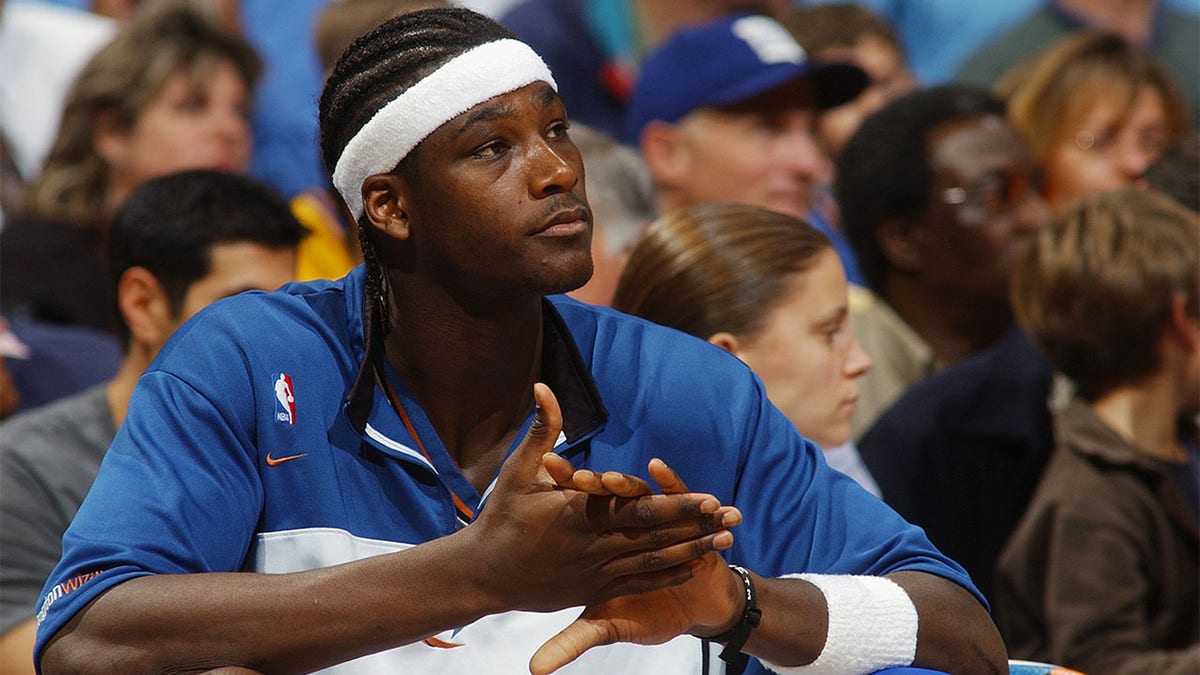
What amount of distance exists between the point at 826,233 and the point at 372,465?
258 centimetres

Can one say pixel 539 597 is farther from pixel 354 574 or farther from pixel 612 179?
pixel 612 179

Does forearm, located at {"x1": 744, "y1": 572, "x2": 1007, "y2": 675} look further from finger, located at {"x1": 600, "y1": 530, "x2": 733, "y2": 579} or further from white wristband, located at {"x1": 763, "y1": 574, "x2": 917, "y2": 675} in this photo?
finger, located at {"x1": 600, "y1": 530, "x2": 733, "y2": 579}

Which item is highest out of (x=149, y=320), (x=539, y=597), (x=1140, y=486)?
(x=149, y=320)

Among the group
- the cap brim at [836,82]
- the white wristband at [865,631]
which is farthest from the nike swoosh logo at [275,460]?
the cap brim at [836,82]

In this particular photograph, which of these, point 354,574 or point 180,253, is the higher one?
point 180,253

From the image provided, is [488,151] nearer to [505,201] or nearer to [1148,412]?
[505,201]

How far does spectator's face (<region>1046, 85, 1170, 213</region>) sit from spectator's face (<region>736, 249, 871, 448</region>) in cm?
233

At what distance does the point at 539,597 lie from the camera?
200cm

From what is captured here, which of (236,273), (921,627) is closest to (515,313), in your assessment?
(921,627)

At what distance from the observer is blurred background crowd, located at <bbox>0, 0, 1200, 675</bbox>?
3221 millimetres

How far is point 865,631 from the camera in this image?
A: 2180 millimetres

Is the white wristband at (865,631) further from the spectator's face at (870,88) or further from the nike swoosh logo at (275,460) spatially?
the spectator's face at (870,88)

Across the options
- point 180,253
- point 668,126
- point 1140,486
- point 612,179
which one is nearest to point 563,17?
point 668,126

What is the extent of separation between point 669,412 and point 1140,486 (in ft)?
5.05
